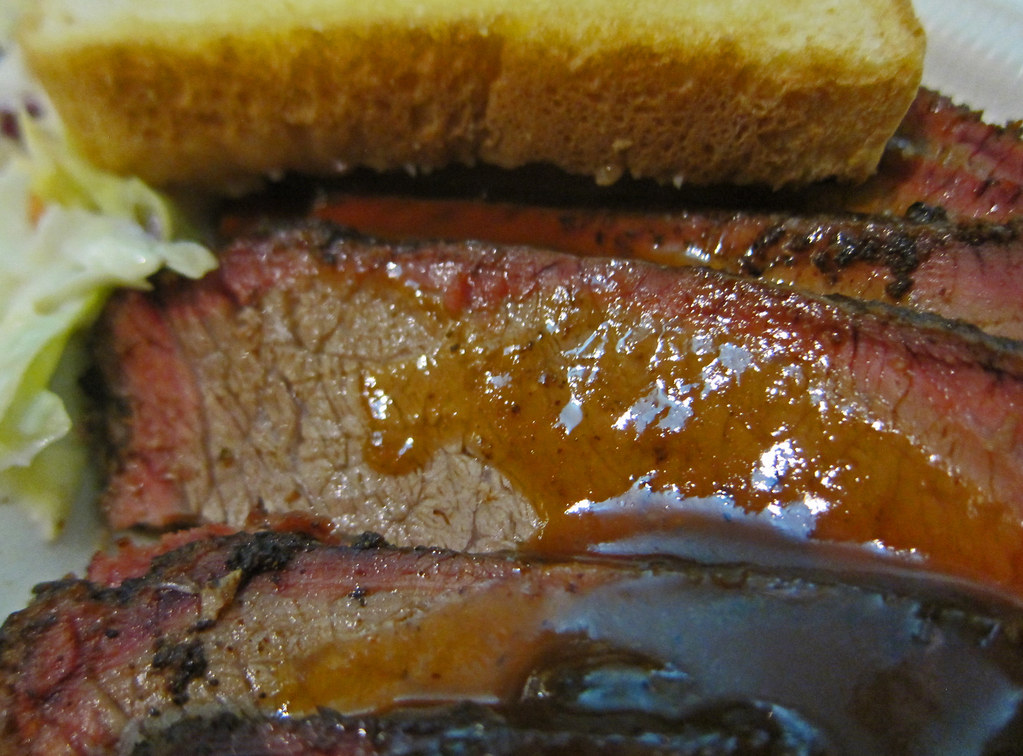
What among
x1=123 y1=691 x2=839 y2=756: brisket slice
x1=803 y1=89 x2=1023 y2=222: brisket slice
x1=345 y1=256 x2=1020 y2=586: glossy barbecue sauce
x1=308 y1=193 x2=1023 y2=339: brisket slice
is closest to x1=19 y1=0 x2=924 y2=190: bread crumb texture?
x1=803 y1=89 x2=1023 y2=222: brisket slice

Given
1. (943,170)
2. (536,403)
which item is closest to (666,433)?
(536,403)


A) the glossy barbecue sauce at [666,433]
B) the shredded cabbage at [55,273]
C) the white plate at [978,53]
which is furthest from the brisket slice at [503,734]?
the white plate at [978,53]

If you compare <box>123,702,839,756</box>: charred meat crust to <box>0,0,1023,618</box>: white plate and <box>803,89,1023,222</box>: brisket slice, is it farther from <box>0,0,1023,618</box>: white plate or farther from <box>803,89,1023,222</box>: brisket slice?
<box>0,0,1023,618</box>: white plate

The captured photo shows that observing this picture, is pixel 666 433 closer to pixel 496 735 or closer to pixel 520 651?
pixel 520 651

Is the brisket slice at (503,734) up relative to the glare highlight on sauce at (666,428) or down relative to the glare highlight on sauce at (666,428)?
down

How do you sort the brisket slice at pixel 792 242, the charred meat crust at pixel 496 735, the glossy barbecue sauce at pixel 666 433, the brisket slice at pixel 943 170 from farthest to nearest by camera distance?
the brisket slice at pixel 943 170
the brisket slice at pixel 792 242
the glossy barbecue sauce at pixel 666 433
the charred meat crust at pixel 496 735

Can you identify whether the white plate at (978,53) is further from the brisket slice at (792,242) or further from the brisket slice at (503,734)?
the brisket slice at (503,734)
